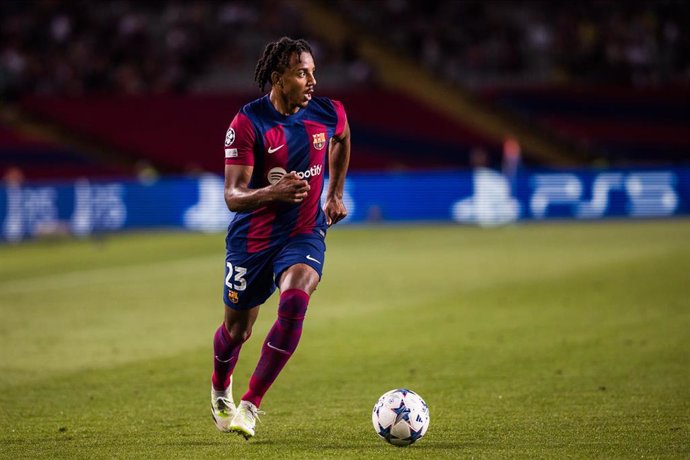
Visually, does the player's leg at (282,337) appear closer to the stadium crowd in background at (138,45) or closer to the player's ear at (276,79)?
the player's ear at (276,79)

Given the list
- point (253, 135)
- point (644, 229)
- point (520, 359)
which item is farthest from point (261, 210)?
point (644, 229)

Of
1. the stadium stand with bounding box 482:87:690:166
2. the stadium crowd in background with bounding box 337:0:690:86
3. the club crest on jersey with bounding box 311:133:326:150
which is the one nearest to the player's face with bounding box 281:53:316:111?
the club crest on jersey with bounding box 311:133:326:150

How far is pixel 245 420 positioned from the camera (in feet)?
22.7

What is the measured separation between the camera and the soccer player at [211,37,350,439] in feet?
22.7

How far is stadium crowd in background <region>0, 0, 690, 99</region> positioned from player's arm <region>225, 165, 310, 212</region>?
85.1ft

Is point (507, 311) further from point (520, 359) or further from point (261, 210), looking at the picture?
point (261, 210)

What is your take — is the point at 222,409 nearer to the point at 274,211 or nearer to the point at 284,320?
the point at 284,320

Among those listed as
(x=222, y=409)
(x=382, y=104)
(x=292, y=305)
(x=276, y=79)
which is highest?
(x=276, y=79)

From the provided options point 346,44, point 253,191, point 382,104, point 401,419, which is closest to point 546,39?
point 382,104

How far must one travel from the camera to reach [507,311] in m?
13.6

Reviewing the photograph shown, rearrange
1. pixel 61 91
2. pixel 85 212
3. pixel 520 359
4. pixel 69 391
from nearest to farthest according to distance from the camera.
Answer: pixel 69 391 < pixel 520 359 < pixel 85 212 < pixel 61 91

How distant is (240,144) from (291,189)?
47cm

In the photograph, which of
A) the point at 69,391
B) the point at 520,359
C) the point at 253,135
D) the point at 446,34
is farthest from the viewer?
the point at 446,34

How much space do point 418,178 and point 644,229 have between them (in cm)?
619
